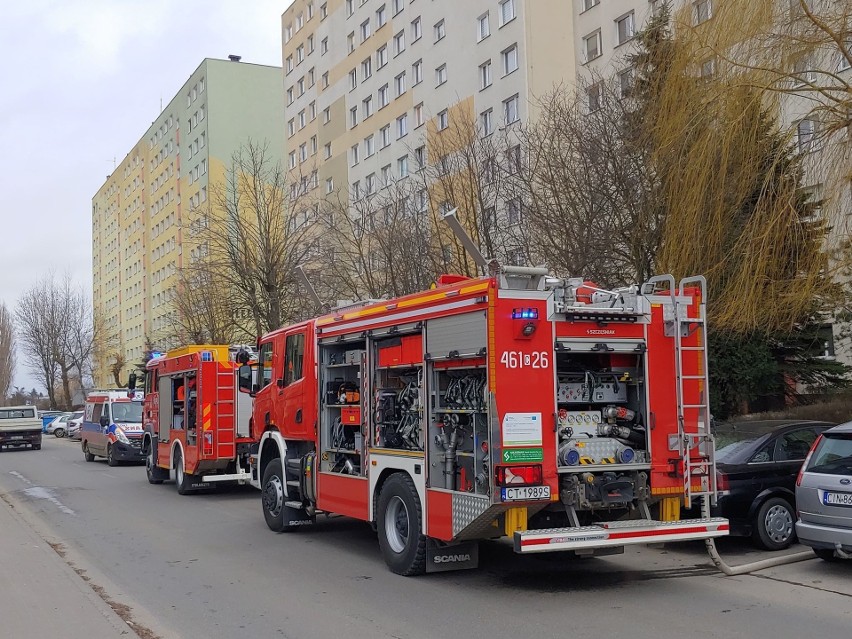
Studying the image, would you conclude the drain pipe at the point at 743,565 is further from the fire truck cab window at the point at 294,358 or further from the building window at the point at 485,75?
the building window at the point at 485,75

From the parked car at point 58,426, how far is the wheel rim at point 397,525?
164 feet

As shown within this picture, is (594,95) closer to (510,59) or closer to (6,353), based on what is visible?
(510,59)

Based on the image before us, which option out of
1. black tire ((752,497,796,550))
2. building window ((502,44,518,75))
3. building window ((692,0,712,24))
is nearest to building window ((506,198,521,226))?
building window ((692,0,712,24))

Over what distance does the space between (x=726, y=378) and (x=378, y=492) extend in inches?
473

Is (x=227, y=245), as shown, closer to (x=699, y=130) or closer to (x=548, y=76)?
(x=548, y=76)

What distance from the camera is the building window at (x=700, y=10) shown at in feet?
41.9

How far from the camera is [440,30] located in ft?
143

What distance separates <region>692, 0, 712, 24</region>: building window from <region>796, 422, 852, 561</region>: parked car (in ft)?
22.2

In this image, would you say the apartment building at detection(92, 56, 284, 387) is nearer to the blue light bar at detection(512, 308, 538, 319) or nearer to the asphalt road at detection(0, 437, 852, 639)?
the asphalt road at detection(0, 437, 852, 639)

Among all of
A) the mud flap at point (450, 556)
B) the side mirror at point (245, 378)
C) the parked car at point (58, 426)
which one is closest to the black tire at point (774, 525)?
the mud flap at point (450, 556)

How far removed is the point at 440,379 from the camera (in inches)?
344

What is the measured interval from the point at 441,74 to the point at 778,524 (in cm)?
3642

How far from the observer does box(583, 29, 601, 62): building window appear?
3566 cm

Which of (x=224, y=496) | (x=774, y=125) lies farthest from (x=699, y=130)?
(x=224, y=496)
